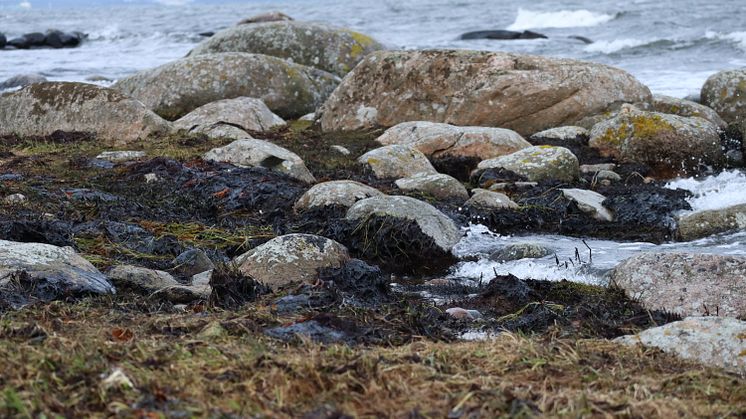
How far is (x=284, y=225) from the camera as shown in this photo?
295 inches

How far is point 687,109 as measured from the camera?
470 inches

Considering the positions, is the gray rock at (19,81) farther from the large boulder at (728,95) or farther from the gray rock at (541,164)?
the large boulder at (728,95)

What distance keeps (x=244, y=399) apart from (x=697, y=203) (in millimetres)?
7081

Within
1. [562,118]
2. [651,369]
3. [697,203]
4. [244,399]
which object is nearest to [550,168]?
[697,203]

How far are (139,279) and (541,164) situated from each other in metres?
5.58

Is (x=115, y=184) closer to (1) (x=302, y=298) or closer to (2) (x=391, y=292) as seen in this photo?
(2) (x=391, y=292)

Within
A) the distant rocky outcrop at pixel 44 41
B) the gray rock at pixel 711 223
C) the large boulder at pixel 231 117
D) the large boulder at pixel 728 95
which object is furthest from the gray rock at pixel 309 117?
the distant rocky outcrop at pixel 44 41

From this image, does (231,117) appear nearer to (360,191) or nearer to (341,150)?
(341,150)

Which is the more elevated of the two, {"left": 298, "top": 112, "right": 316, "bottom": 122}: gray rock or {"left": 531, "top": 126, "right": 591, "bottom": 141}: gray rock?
{"left": 531, "top": 126, "right": 591, "bottom": 141}: gray rock

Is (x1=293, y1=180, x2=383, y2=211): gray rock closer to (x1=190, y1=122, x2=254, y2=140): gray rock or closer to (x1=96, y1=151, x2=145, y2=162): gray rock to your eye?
(x1=96, y1=151, x2=145, y2=162): gray rock

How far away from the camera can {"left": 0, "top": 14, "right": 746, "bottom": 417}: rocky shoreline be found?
192 inches

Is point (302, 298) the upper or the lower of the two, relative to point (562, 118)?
upper

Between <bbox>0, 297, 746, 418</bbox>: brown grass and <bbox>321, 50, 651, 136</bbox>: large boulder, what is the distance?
878cm

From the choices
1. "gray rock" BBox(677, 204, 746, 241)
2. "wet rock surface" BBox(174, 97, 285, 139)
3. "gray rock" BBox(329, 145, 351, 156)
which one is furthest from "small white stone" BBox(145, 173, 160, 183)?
"gray rock" BBox(677, 204, 746, 241)
